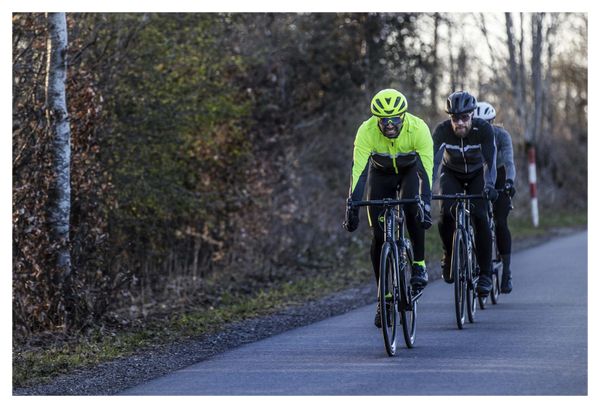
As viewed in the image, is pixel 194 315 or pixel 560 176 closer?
pixel 194 315

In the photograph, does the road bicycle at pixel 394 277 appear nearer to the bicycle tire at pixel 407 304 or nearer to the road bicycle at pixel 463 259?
the bicycle tire at pixel 407 304

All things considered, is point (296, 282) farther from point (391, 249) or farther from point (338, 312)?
point (391, 249)

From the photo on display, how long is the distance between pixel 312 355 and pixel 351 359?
368 millimetres

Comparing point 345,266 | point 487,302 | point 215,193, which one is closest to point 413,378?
point 487,302

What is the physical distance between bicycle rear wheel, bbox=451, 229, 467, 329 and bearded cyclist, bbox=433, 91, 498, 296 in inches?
5.5

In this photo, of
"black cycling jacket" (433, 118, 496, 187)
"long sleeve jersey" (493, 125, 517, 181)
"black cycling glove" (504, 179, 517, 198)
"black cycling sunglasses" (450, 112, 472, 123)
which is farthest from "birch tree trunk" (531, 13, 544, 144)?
"black cycling sunglasses" (450, 112, 472, 123)

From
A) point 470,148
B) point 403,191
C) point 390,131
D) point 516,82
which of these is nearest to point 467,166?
point 470,148

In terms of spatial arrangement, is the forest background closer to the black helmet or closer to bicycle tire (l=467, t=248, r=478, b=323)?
bicycle tire (l=467, t=248, r=478, b=323)

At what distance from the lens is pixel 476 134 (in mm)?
11305

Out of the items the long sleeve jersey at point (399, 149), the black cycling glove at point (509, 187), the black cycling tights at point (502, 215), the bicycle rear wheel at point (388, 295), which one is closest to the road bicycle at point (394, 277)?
the bicycle rear wheel at point (388, 295)

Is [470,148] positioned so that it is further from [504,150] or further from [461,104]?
[504,150]

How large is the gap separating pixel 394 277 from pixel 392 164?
953 millimetres

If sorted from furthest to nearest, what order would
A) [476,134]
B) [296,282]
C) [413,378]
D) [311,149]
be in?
[311,149] → [296,282] → [476,134] → [413,378]

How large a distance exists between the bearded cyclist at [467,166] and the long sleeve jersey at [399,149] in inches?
46.5
